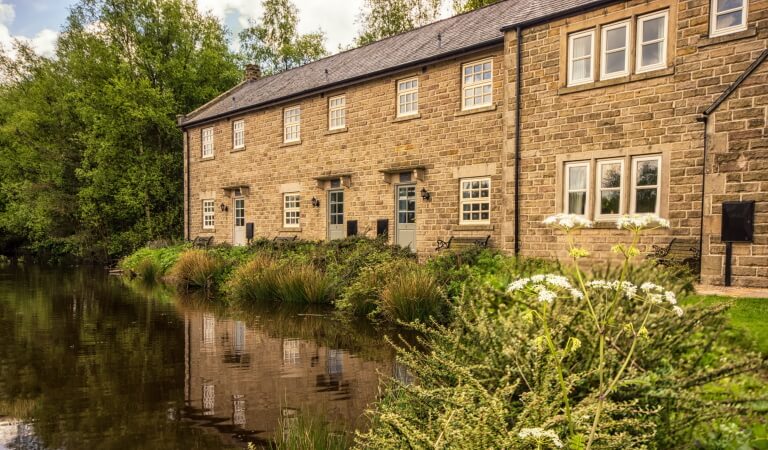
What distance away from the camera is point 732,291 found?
26.5 ft

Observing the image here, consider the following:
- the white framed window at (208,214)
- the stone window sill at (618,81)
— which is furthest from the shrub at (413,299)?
the white framed window at (208,214)

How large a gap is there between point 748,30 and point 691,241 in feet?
12.7

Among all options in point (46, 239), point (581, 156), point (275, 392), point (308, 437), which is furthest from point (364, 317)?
point (46, 239)

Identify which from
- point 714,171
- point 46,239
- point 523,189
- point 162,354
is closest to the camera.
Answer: point 162,354

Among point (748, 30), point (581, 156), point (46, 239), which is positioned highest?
point (748, 30)

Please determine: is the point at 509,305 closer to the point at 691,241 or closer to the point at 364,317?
the point at 364,317

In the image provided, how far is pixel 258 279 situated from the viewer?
1249cm

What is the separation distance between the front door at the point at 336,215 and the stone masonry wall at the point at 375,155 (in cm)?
20

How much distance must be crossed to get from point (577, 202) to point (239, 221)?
14465 millimetres

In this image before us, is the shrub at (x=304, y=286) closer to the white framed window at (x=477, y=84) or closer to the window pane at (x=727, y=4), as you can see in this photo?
the white framed window at (x=477, y=84)

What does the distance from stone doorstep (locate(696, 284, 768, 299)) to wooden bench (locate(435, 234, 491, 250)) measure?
16.2 feet

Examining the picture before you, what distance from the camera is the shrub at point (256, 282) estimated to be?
40.7 ft

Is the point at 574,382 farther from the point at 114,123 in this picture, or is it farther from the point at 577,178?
the point at 114,123

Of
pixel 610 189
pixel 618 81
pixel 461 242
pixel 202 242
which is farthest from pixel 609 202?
pixel 202 242
